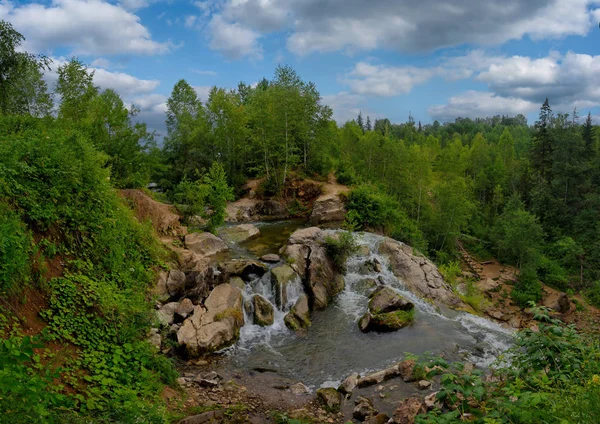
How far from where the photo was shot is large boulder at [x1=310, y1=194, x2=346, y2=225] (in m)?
31.1

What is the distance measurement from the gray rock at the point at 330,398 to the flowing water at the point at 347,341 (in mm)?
767

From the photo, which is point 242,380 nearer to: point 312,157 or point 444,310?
point 444,310

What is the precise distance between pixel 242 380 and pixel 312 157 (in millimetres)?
30919

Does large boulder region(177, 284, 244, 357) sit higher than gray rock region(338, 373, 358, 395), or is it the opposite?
large boulder region(177, 284, 244, 357)

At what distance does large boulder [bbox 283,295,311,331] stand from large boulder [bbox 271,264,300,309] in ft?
2.00

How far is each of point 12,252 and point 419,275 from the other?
17816 millimetres

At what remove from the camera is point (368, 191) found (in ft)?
102

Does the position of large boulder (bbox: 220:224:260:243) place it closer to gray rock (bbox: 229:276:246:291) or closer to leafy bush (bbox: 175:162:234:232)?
leafy bush (bbox: 175:162:234:232)

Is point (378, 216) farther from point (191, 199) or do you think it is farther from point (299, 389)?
point (299, 389)

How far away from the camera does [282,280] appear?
1609 centimetres

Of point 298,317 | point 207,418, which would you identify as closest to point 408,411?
point 207,418

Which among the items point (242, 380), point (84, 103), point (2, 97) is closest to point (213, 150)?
point (84, 103)

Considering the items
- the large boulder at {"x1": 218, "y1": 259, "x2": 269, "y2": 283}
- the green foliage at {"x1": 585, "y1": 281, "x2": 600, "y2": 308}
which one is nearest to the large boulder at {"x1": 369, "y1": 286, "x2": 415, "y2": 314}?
the large boulder at {"x1": 218, "y1": 259, "x2": 269, "y2": 283}

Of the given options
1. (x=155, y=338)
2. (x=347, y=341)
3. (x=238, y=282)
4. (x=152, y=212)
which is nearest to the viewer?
(x=155, y=338)
